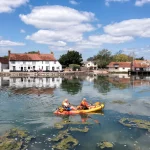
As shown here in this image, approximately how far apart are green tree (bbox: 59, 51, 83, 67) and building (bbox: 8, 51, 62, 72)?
1639cm

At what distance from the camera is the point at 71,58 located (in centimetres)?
12412

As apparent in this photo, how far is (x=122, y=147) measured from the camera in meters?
17.3

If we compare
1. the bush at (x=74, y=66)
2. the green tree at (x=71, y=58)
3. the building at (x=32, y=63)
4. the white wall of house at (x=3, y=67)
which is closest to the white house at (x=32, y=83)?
the white wall of house at (x=3, y=67)

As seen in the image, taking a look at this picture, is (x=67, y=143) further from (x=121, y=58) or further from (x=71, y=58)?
(x=121, y=58)

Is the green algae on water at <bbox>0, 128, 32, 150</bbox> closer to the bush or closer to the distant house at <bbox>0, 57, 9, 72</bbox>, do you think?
the distant house at <bbox>0, 57, 9, 72</bbox>

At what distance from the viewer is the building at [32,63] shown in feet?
336

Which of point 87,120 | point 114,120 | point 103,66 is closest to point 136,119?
point 114,120

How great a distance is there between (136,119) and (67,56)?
333 ft

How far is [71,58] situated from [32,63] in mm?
24906

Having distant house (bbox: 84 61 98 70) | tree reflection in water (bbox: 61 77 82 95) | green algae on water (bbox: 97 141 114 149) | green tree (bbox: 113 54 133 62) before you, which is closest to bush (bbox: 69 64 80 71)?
distant house (bbox: 84 61 98 70)

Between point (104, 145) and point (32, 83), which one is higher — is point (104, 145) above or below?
below

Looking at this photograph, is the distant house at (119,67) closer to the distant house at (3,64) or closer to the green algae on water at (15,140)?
the distant house at (3,64)

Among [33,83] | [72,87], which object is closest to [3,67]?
[33,83]

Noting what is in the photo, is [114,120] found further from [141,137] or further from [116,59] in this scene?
[116,59]
